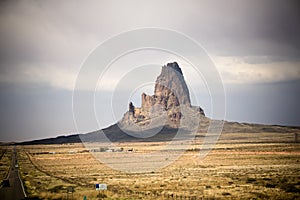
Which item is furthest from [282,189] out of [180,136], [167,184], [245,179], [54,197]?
[180,136]

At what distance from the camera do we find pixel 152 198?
28172 mm

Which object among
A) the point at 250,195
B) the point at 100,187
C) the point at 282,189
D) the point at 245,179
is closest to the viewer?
the point at 100,187

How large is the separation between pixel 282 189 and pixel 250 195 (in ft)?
13.6

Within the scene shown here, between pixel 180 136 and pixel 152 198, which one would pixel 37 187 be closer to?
pixel 152 198

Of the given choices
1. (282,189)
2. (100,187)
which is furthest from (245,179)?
(100,187)

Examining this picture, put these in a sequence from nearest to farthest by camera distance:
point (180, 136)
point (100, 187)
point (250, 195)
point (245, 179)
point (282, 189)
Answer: point (100, 187) → point (250, 195) → point (282, 189) → point (245, 179) → point (180, 136)

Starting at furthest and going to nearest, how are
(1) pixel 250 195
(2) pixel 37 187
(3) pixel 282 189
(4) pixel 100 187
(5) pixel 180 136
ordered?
(5) pixel 180 136 < (2) pixel 37 187 < (3) pixel 282 189 < (1) pixel 250 195 < (4) pixel 100 187

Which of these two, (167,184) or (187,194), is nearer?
(187,194)

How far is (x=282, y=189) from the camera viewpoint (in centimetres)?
3156

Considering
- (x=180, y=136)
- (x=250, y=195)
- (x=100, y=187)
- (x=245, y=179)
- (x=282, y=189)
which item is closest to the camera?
(x=100, y=187)

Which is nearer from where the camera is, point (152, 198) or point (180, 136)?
point (152, 198)

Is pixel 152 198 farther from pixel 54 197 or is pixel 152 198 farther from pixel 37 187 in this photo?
pixel 37 187

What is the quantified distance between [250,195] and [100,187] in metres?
11.9

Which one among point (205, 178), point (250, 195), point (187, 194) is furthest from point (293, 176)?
point (187, 194)
